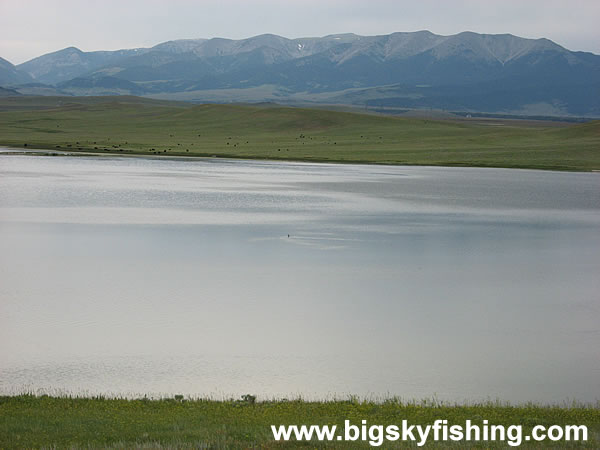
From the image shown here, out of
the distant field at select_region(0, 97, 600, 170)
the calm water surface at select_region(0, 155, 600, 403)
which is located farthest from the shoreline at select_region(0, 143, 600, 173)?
the calm water surface at select_region(0, 155, 600, 403)

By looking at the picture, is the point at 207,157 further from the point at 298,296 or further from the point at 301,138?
the point at 298,296

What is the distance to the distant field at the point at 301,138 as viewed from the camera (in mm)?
77875

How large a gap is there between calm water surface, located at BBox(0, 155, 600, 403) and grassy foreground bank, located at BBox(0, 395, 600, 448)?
1371 mm

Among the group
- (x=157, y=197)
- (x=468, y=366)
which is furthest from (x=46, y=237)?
(x=468, y=366)

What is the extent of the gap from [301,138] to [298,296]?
82667 millimetres

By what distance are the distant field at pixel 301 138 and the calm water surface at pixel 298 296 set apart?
114ft

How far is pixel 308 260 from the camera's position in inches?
1025

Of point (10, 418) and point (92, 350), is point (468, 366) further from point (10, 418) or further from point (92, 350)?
point (10, 418)

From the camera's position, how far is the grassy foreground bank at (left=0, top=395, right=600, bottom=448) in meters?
10.5

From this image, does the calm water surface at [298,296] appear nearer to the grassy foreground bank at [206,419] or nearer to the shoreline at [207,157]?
the grassy foreground bank at [206,419]

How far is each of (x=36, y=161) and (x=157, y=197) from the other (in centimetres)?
2609

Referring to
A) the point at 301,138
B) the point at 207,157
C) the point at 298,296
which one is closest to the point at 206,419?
the point at 298,296

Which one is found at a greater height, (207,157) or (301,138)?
(301,138)

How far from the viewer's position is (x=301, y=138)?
103 meters
